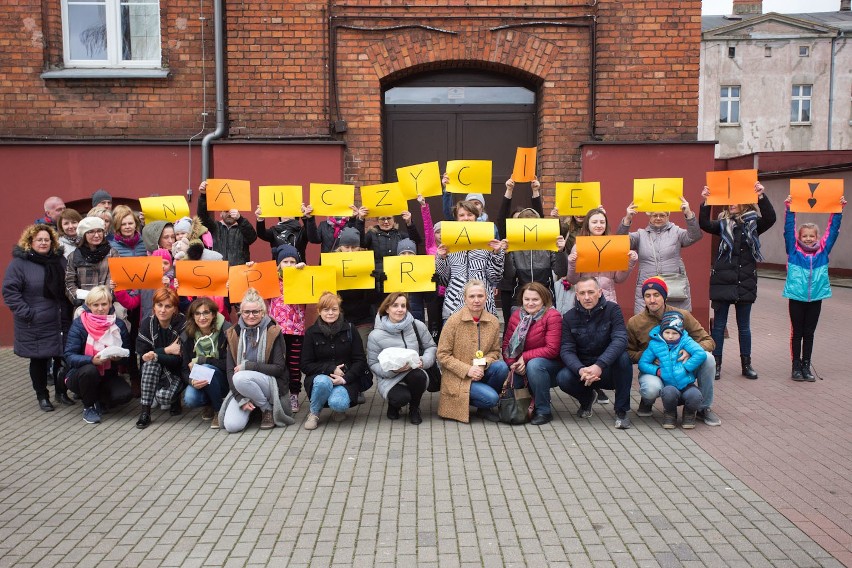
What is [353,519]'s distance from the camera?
4375mm

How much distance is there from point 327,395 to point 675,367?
2.86 metres

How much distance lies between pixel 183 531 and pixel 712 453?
369 centimetres

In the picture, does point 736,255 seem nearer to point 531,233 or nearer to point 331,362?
point 531,233

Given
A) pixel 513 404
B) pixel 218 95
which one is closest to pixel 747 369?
pixel 513 404

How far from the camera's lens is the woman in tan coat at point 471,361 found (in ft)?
20.6

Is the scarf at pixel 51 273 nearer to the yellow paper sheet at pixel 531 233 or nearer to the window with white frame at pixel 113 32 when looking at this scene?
the yellow paper sheet at pixel 531 233

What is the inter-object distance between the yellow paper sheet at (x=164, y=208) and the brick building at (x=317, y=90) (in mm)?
1985

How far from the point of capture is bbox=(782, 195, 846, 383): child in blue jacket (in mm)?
7641

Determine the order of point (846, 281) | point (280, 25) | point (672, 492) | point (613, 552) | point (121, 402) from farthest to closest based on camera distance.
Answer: point (846, 281)
point (280, 25)
point (121, 402)
point (672, 492)
point (613, 552)

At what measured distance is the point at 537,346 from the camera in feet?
21.2

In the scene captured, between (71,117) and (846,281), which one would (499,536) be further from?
(846,281)

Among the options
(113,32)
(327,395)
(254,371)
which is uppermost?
(113,32)

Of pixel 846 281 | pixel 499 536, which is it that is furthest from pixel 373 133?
pixel 846 281

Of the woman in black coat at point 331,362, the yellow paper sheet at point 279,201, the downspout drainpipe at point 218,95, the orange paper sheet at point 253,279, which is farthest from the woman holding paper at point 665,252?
the downspout drainpipe at point 218,95
